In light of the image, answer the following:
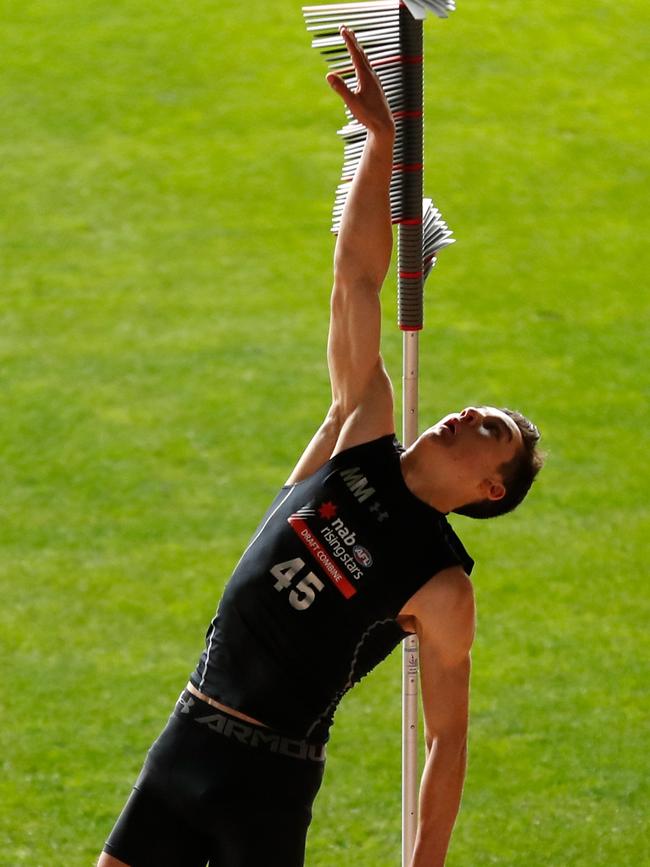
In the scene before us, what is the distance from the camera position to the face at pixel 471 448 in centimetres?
277

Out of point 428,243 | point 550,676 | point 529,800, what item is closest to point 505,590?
point 550,676

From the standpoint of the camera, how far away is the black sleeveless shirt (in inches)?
106

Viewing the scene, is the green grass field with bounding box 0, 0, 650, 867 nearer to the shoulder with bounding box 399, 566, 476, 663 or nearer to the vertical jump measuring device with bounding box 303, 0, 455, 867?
the vertical jump measuring device with bounding box 303, 0, 455, 867

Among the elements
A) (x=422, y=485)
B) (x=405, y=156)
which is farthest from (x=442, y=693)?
(x=405, y=156)

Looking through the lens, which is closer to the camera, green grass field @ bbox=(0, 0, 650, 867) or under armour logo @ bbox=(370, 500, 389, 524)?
under armour logo @ bbox=(370, 500, 389, 524)

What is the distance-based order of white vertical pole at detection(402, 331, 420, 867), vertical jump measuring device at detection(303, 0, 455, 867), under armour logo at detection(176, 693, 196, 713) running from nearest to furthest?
under armour logo at detection(176, 693, 196, 713) < vertical jump measuring device at detection(303, 0, 455, 867) < white vertical pole at detection(402, 331, 420, 867)

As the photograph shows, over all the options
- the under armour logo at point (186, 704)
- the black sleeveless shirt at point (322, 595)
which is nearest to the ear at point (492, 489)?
the black sleeveless shirt at point (322, 595)

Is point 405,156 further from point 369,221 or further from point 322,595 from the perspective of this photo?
point 322,595

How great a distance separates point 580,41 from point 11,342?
5044 millimetres

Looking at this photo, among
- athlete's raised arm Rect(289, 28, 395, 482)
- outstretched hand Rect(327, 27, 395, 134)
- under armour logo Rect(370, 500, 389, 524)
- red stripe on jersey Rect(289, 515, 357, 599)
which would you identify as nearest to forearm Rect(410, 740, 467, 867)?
red stripe on jersey Rect(289, 515, 357, 599)

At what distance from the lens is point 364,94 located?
106 inches

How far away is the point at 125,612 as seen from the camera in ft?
17.5

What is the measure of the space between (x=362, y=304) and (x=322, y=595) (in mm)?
581

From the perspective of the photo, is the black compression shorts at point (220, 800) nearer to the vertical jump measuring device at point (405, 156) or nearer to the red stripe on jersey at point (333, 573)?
the red stripe on jersey at point (333, 573)
